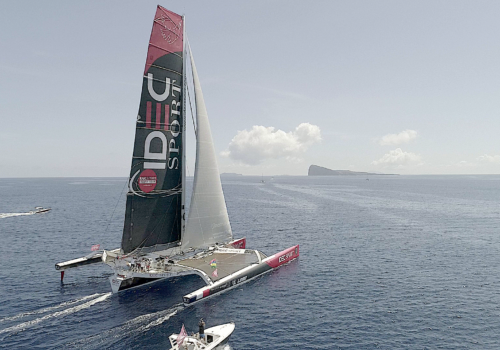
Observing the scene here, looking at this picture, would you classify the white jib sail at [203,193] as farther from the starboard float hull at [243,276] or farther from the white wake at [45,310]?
the white wake at [45,310]

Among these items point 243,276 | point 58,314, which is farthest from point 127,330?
point 243,276

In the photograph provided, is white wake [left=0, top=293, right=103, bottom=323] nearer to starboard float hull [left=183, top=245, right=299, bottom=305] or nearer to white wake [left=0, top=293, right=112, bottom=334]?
white wake [left=0, top=293, right=112, bottom=334]

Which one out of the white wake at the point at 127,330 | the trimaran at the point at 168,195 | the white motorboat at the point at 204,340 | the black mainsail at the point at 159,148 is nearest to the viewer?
the white motorboat at the point at 204,340

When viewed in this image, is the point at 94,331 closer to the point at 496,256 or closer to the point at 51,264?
the point at 51,264

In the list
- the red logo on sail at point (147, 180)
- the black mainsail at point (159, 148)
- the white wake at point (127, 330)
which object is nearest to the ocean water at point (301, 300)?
the white wake at point (127, 330)

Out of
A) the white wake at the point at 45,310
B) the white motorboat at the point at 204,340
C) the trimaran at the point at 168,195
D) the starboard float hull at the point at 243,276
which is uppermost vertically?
the trimaran at the point at 168,195
